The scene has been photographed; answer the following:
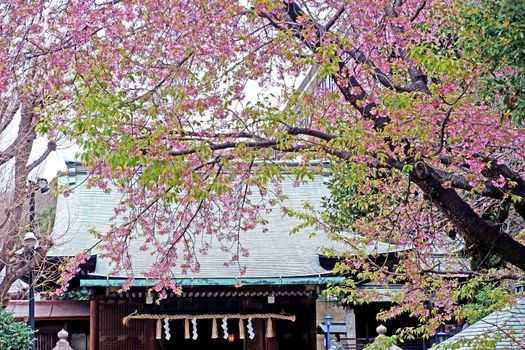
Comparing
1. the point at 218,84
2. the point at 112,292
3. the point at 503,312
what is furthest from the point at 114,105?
the point at 112,292

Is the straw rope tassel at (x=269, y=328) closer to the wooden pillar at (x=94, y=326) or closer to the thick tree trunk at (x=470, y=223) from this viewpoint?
the wooden pillar at (x=94, y=326)

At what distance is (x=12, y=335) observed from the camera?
35.9 feet

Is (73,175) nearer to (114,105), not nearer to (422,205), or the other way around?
(422,205)

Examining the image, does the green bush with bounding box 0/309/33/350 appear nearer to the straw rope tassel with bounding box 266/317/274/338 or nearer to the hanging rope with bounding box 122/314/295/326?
the hanging rope with bounding box 122/314/295/326

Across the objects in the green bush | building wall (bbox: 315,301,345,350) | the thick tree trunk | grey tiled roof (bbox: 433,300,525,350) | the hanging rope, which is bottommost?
grey tiled roof (bbox: 433,300,525,350)

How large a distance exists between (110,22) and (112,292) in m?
6.80

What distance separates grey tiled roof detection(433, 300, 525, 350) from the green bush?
6.24m

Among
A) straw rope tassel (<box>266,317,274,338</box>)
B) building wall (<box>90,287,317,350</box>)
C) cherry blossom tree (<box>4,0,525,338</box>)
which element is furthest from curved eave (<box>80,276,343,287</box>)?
cherry blossom tree (<box>4,0,525,338</box>)

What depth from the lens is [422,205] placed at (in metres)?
8.32

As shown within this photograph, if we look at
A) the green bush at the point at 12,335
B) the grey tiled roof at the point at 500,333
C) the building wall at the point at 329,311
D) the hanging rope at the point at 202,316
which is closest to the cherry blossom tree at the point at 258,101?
the grey tiled roof at the point at 500,333

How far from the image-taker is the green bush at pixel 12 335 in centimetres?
1083

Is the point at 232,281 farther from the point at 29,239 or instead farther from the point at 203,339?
the point at 203,339

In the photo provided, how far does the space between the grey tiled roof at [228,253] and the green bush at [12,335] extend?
4.49 ft

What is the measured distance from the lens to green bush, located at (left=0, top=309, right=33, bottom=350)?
1083 cm
